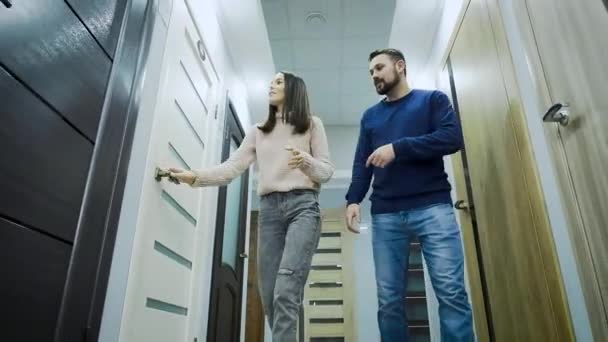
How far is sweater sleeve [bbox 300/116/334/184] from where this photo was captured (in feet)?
5.03

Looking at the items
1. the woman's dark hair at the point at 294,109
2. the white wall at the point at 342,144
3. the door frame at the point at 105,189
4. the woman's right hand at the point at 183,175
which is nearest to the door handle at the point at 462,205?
the woman's dark hair at the point at 294,109

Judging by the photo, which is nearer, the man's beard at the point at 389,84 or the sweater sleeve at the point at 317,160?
the sweater sleeve at the point at 317,160

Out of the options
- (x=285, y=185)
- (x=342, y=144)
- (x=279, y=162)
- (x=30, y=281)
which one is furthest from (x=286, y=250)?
(x=342, y=144)

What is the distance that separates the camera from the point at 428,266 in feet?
5.00

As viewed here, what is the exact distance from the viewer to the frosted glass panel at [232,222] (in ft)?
9.27

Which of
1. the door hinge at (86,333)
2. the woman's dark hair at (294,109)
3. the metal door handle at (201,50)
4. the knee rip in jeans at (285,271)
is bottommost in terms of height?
the door hinge at (86,333)

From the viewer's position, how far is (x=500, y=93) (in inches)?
72.9

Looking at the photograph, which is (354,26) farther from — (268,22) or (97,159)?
(97,159)

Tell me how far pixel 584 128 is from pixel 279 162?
102 centimetres

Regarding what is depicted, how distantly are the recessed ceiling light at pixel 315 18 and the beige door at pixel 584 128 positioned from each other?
236cm

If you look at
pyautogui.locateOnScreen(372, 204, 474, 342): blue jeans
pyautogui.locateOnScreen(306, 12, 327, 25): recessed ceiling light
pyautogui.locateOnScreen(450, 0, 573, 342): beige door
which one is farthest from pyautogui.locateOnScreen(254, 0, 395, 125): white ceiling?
pyautogui.locateOnScreen(372, 204, 474, 342): blue jeans

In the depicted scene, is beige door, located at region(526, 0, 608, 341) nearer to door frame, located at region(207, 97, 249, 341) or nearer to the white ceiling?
door frame, located at region(207, 97, 249, 341)

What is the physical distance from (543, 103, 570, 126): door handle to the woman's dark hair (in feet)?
2.91

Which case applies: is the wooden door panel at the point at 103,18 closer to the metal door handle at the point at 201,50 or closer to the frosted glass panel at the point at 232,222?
the metal door handle at the point at 201,50
